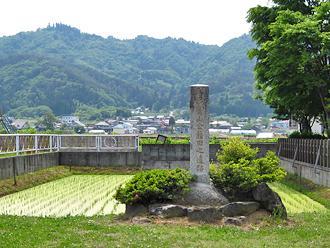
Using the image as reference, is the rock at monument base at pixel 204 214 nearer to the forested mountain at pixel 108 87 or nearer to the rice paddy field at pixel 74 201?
the rice paddy field at pixel 74 201

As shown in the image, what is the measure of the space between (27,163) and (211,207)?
971 centimetres

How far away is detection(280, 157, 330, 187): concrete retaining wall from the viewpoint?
11695 millimetres

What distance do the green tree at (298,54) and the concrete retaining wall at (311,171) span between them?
2.86m

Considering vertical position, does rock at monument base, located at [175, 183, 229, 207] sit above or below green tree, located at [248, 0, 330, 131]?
below

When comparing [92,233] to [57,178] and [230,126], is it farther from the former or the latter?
[230,126]

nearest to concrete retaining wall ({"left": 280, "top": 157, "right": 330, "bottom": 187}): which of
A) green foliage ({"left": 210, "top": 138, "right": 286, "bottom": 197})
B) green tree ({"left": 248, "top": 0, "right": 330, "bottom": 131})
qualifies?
green tree ({"left": 248, "top": 0, "right": 330, "bottom": 131})

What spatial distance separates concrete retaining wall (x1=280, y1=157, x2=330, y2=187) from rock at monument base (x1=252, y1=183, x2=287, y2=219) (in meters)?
4.31

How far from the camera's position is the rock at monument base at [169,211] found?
7699mm

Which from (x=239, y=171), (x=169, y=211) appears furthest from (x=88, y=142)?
(x=169, y=211)

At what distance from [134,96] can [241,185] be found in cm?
15476

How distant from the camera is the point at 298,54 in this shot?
49.4 feet

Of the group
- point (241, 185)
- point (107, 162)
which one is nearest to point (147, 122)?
point (107, 162)

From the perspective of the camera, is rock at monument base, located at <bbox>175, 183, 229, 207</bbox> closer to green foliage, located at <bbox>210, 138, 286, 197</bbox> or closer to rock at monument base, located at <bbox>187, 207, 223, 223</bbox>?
green foliage, located at <bbox>210, 138, 286, 197</bbox>

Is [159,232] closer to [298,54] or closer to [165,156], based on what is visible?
[298,54]
